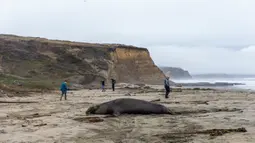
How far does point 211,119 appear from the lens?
1220 cm

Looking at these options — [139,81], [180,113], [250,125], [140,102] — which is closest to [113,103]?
[140,102]

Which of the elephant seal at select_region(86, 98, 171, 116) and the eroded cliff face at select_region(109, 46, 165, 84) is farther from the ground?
the eroded cliff face at select_region(109, 46, 165, 84)

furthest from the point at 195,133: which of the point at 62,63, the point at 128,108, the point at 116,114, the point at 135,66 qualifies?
the point at 135,66

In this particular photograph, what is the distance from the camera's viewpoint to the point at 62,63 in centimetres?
5709

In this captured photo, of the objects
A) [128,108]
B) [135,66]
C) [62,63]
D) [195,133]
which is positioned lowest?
[195,133]

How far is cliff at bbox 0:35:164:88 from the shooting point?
168 ft

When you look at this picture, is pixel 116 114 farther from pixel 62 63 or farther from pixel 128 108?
pixel 62 63

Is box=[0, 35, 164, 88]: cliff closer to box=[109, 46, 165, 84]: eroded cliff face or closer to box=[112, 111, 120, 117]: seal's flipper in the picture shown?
box=[109, 46, 165, 84]: eroded cliff face

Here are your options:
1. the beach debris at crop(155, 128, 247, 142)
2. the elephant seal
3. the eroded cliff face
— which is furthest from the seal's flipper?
the eroded cliff face

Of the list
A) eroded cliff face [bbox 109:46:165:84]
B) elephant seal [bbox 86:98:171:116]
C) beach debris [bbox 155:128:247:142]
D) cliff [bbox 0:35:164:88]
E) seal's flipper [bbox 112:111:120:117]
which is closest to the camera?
beach debris [bbox 155:128:247:142]

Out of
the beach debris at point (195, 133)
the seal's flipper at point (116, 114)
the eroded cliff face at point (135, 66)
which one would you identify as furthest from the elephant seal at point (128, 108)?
the eroded cliff face at point (135, 66)

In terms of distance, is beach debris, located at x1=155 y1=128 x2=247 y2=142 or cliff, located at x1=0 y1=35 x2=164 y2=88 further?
cliff, located at x1=0 y1=35 x2=164 y2=88

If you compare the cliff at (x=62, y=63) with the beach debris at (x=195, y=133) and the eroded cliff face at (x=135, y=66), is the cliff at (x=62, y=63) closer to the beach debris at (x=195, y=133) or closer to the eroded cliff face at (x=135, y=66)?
the eroded cliff face at (x=135, y=66)

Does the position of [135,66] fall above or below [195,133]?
above
